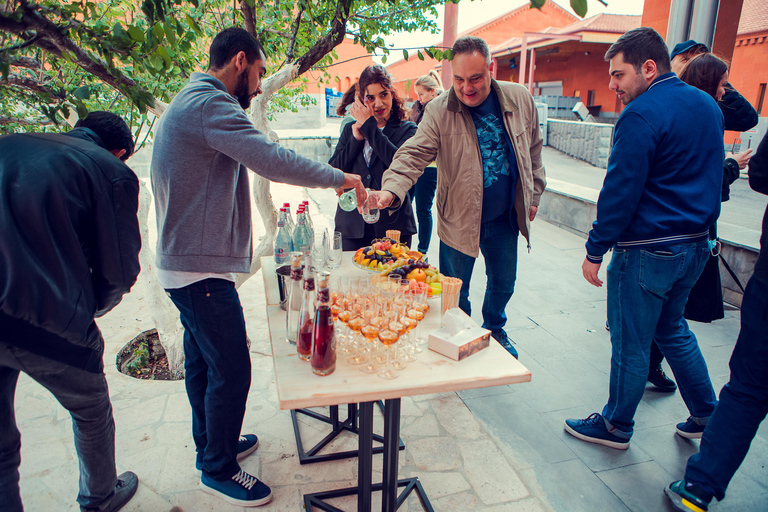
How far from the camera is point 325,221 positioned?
7223 mm

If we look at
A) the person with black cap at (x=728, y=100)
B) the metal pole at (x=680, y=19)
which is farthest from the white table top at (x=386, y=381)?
the metal pole at (x=680, y=19)

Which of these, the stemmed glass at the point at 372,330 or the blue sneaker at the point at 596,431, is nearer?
the stemmed glass at the point at 372,330

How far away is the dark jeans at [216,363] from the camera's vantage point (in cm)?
181

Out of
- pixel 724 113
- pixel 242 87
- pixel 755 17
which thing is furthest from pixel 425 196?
pixel 755 17

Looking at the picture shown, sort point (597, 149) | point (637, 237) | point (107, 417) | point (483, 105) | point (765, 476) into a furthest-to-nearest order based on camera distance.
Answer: point (597, 149), point (483, 105), point (765, 476), point (637, 237), point (107, 417)

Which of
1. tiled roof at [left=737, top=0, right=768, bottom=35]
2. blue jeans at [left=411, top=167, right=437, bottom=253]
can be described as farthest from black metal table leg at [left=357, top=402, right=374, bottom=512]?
tiled roof at [left=737, top=0, right=768, bottom=35]

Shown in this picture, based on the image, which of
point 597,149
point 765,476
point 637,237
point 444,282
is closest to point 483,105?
point 637,237

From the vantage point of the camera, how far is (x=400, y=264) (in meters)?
2.24

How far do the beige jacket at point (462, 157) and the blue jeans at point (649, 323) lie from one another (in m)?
0.79

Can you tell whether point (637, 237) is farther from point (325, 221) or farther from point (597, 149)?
point (597, 149)

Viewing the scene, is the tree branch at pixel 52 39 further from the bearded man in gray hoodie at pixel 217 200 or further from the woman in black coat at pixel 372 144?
the woman in black coat at pixel 372 144

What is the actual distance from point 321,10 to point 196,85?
6.24 feet

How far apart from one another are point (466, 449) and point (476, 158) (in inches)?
62.3

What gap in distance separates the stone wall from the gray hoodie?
10574 mm
